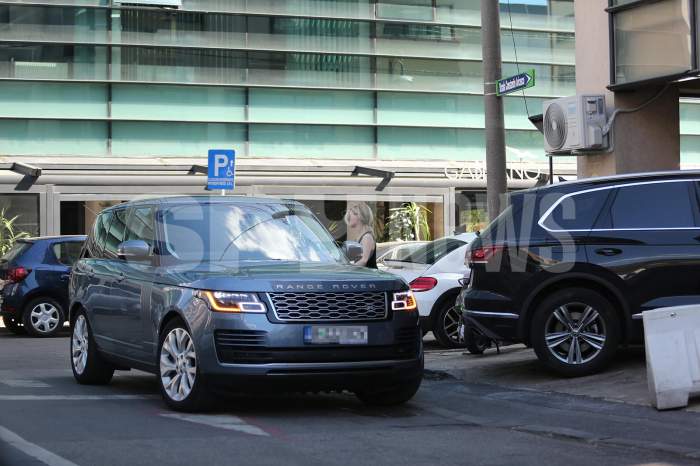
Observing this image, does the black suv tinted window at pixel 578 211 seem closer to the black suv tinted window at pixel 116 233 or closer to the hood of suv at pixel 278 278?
the hood of suv at pixel 278 278

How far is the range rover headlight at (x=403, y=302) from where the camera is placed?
28.5ft

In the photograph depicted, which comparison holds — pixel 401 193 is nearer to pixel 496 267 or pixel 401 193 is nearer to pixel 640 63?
pixel 640 63

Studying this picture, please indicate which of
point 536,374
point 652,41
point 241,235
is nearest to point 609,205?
point 536,374

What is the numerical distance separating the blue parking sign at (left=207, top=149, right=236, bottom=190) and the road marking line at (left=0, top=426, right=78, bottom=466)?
41.9 ft

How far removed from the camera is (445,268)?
13.7 meters

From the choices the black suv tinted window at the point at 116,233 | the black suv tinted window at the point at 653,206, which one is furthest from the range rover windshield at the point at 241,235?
the black suv tinted window at the point at 653,206

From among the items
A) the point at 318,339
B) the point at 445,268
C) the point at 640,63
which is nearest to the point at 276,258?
the point at 318,339

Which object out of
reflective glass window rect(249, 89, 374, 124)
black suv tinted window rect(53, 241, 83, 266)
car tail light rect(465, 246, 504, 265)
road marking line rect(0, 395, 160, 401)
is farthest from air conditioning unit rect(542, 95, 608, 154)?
reflective glass window rect(249, 89, 374, 124)

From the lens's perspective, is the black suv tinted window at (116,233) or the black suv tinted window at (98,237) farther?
the black suv tinted window at (98,237)

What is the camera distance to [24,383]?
34.8 feet

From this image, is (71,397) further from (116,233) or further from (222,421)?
(222,421)

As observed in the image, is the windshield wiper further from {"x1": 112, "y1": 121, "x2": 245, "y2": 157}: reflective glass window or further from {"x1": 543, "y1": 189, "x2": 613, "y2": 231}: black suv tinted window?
{"x1": 112, "y1": 121, "x2": 245, "y2": 157}: reflective glass window

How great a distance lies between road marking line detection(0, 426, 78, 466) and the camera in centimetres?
653

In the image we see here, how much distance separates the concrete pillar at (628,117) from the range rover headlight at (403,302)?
245 inches
